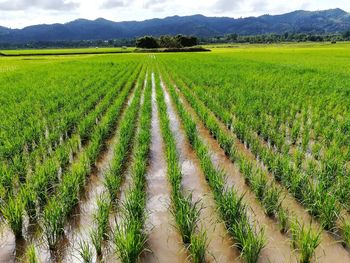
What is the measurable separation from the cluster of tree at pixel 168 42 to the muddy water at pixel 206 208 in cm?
7963

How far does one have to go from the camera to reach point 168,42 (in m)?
87.4

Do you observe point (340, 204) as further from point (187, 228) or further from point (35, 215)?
point (35, 215)

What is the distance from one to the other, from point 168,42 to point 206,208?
284ft

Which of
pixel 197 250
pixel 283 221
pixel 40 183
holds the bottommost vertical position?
pixel 283 221

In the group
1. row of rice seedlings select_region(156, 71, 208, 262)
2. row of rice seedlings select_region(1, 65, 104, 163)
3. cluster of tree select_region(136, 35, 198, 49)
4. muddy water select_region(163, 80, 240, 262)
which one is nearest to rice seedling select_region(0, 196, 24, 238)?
row of rice seedlings select_region(156, 71, 208, 262)

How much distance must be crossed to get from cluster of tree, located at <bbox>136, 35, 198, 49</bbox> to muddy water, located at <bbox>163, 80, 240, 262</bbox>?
261 ft

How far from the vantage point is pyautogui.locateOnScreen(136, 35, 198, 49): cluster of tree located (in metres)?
84.8

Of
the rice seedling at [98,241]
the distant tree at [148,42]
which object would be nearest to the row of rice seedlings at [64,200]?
the rice seedling at [98,241]

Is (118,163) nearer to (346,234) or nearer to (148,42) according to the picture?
(346,234)

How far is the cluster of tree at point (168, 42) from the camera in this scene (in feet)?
278

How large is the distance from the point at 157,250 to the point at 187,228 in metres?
0.41

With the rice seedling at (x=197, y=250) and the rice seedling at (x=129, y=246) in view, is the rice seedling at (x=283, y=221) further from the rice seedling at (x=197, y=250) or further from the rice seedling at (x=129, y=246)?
the rice seedling at (x=129, y=246)

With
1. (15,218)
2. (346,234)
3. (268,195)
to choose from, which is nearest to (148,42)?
(268,195)

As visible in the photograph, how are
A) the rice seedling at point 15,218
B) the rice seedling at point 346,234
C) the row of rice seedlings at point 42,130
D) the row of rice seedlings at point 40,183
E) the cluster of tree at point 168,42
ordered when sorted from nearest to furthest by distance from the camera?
the rice seedling at point 346,234 → the rice seedling at point 15,218 → the row of rice seedlings at point 40,183 → the row of rice seedlings at point 42,130 → the cluster of tree at point 168,42
